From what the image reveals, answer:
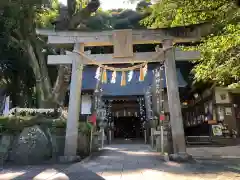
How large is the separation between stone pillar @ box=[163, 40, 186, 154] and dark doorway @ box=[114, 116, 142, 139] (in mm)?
13548

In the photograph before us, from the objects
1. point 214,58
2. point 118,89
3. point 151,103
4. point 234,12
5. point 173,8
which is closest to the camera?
point 234,12

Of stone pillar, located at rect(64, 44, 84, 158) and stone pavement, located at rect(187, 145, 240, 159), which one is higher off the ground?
stone pillar, located at rect(64, 44, 84, 158)

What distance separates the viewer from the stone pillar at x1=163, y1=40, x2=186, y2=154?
698 centimetres

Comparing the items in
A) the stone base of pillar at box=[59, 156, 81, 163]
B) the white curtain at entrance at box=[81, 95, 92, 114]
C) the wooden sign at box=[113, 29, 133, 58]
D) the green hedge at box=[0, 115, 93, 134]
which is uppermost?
the wooden sign at box=[113, 29, 133, 58]

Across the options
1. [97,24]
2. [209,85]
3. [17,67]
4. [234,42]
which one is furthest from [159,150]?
[97,24]

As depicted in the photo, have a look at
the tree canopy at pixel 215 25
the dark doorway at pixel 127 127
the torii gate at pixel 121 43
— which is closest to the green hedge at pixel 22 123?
the torii gate at pixel 121 43

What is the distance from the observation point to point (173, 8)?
744cm

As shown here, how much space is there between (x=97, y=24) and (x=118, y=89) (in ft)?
20.6

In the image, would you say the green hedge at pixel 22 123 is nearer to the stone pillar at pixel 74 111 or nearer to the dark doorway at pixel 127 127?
the stone pillar at pixel 74 111

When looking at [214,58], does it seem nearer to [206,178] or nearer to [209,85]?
[206,178]

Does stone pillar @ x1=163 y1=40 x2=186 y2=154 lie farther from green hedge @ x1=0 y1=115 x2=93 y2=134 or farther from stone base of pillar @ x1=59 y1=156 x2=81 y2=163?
green hedge @ x1=0 y1=115 x2=93 y2=134

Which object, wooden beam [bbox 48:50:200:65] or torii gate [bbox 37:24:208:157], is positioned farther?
wooden beam [bbox 48:50:200:65]

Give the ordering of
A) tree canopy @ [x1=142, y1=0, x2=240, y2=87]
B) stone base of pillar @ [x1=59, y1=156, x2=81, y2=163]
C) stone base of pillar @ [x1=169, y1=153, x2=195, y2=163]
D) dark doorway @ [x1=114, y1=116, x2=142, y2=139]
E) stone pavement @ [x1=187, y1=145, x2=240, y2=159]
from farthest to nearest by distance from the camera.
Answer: dark doorway @ [x1=114, y1=116, x2=142, y2=139], stone pavement @ [x1=187, y1=145, x2=240, y2=159], stone base of pillar @ [x1=59, y1=156, x2=81, y2=163], stone base of pillar @ [x1=169, y1=153, x2=195, y2=163], tree canopy @ [x1=142, y1=0, x2=240, y2=87]

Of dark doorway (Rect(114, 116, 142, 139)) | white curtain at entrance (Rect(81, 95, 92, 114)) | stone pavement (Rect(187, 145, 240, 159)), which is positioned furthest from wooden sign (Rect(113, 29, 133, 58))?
dark doorway (Rect(114, 116, 142, 139))
